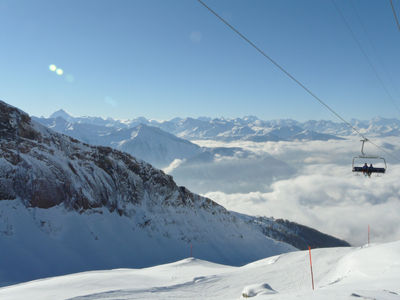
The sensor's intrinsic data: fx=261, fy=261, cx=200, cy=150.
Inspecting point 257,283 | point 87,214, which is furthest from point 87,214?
point 257,283

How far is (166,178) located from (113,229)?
67.0 ft

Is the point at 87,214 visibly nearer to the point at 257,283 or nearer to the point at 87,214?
the point at 87,214

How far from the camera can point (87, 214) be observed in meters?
42.9

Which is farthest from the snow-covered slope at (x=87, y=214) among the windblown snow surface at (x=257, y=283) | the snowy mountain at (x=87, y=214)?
the windblown snow surface at (x=257, y=283)

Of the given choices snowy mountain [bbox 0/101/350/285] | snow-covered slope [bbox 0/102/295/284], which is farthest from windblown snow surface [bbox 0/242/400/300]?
snow-covered slope [bbox 0/102/295/284]

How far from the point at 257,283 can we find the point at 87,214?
33.8m

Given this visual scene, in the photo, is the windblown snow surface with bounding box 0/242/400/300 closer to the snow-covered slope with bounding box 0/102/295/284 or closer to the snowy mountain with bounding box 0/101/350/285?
the snowy mountain with bounding box 0/101/350/285

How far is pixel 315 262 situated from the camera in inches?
932

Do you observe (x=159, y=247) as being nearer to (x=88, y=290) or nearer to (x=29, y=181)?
(x=29, y=181)

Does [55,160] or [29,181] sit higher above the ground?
[55,160]

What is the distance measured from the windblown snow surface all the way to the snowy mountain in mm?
17198

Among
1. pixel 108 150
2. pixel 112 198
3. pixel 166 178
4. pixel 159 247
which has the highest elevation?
pixel 108 150

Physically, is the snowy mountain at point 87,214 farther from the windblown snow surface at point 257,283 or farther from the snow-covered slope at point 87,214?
the windblown snow surface at point 257,283

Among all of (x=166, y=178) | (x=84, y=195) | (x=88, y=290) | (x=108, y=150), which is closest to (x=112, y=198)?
(x=84, y=195)
